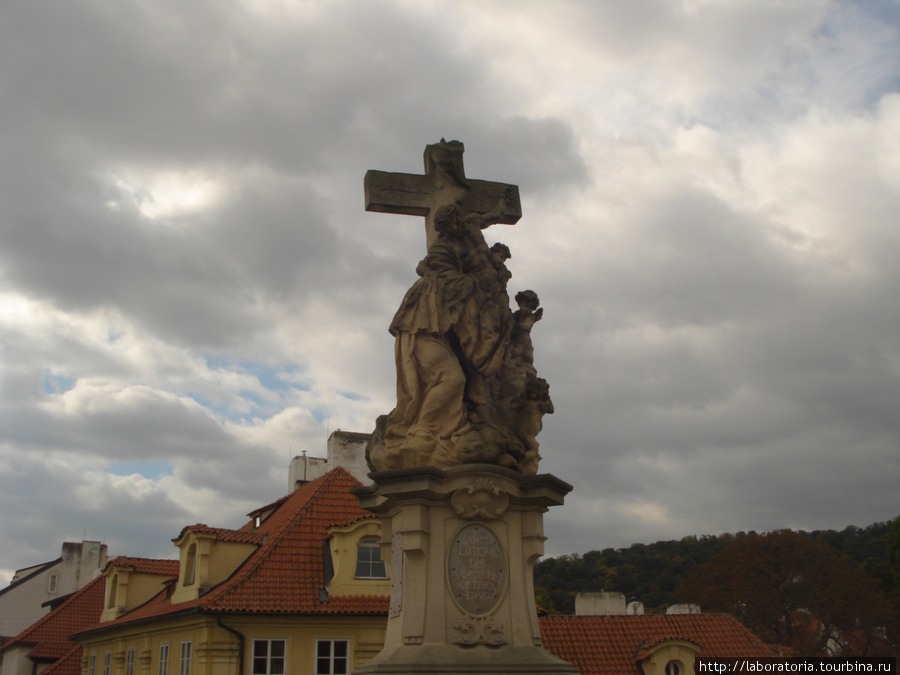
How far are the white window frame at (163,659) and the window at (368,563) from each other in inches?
218

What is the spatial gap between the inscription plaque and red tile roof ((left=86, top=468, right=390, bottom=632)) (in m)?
11.5

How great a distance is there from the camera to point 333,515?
2397cm

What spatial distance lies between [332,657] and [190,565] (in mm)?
5099

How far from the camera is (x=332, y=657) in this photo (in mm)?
20484

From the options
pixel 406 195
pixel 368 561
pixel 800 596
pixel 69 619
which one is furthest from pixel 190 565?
pixel 800 596

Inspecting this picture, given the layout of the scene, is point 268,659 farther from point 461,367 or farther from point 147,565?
point 461,367

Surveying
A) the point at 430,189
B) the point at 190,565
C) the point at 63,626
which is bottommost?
the point at 63,626

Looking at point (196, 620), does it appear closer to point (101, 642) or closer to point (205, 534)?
point (205, 534)

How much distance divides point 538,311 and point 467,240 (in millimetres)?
1018

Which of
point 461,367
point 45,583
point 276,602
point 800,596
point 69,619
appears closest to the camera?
point 461,367

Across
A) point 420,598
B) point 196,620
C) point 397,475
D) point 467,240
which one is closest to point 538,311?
point 467,240

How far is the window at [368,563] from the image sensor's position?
21.6m

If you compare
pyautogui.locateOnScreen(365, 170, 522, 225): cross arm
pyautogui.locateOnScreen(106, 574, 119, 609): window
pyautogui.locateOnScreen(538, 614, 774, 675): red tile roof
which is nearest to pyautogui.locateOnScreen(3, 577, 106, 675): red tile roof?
pyautogui.locateOnScreen(106, 574, 119, 609): window

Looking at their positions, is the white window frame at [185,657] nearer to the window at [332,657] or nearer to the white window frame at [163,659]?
the white window frame at [163,659]
